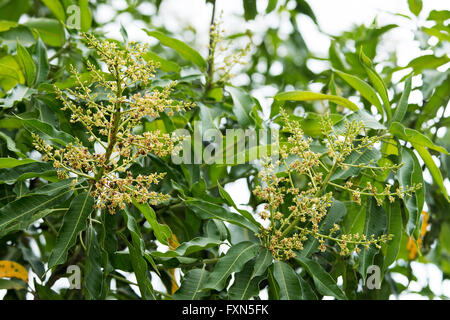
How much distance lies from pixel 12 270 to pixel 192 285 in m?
0.84

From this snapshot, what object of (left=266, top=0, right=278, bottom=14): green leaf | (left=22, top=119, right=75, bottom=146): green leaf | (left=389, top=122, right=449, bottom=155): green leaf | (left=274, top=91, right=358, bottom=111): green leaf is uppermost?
(left=266, top=0, right=278, bottom=14): green leaf

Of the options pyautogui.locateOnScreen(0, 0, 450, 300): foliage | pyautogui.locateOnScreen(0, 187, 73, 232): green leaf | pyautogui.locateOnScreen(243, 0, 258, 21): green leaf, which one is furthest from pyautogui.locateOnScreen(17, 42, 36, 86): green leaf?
pyautogui.locateOnScreen(243, 0, 258, 21): green leaf

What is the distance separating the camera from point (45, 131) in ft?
5.41

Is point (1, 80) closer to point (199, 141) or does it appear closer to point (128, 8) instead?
point (199, 141)

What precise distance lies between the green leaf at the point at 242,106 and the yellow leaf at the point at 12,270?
3.37 feet

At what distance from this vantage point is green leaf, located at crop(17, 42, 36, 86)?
1.94 meters

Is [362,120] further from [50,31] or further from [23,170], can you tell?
[50,31]

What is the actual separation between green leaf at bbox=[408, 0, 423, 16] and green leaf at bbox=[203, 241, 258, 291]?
4.76 feet

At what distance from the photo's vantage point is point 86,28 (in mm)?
2150

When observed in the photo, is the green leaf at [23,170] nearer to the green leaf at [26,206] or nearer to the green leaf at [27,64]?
the green leaf at [26,206]

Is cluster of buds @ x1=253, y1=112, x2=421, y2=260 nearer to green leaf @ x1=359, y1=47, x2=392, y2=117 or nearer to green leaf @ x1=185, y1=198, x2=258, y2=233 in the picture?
A: green leaf @ x1=185, y1=198, x2=258, y2=233

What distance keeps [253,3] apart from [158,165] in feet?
3.42

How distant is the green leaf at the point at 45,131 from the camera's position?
1.63m

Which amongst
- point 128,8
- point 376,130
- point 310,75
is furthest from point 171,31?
point 376,130
